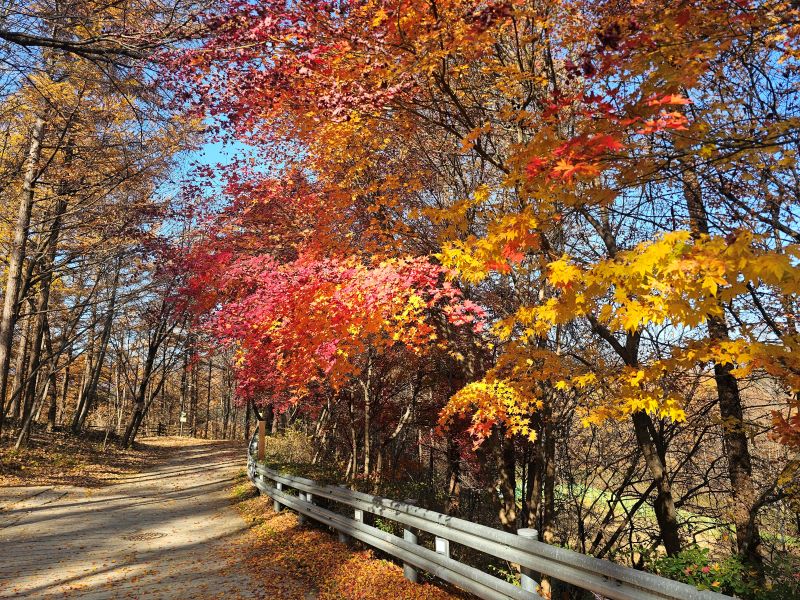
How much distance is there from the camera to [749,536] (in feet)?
22.7

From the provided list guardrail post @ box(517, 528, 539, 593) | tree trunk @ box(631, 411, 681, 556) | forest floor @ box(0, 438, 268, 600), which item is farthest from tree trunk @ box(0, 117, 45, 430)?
tree trunk @ box(631, 411, 681, 556)

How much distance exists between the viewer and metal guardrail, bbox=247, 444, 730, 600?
3.13 metres

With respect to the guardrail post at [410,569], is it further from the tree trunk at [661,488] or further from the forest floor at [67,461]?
the forest floor at [67,461]

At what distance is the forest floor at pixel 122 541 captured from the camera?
243 inches

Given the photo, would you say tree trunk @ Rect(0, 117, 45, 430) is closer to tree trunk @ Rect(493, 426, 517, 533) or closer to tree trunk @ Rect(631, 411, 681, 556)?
tree trunk @ Rect(493, 426, 517, 533)

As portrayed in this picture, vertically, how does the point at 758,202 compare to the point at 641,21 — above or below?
below

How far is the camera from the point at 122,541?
8.72 m

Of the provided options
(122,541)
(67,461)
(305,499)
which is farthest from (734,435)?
(67,461)

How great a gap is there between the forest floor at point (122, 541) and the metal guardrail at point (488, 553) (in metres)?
1.47

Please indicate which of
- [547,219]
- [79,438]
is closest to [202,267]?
[547,219]

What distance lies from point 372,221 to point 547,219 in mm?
5079

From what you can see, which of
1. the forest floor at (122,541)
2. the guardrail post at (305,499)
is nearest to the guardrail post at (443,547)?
the forest floor at (122,541)

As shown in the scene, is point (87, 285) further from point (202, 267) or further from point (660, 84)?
point (660, 84)

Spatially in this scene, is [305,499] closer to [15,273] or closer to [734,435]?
[734,435]
